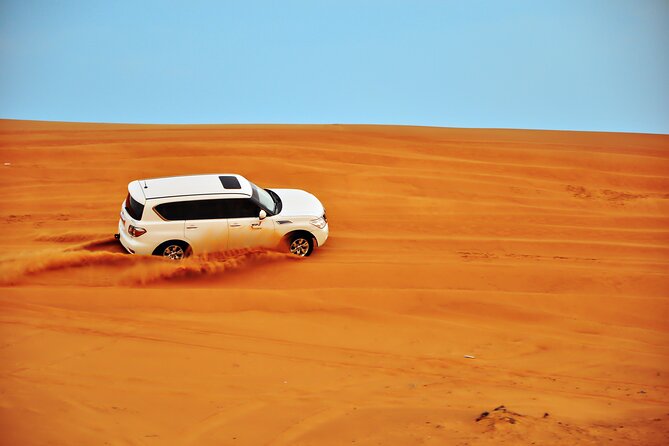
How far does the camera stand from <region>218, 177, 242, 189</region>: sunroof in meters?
14.5

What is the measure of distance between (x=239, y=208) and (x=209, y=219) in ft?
1.97

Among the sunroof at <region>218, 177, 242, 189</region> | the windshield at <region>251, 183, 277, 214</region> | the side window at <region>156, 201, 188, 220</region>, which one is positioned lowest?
the side window at <region>156, 201, 188, 220</region>

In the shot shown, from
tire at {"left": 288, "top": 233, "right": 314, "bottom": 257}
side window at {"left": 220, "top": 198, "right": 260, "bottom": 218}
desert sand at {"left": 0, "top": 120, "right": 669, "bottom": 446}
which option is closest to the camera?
desert sand at {"left": 0, "top": 120, "right": 669, "bottom": 446}

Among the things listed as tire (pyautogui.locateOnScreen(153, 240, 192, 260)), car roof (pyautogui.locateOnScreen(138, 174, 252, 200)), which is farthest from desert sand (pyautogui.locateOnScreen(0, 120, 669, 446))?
car roof (pyautogui.locateOnScreen(138, 174, 252, 200))

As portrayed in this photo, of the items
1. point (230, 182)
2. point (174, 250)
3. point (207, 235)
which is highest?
point (230, 182)

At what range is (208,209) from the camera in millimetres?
14203

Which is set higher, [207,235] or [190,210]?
[190,210]

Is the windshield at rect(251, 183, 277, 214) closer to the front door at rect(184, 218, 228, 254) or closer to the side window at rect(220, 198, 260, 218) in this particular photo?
the side window at rect(220, 198, 260, 218)

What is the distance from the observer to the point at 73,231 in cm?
1677

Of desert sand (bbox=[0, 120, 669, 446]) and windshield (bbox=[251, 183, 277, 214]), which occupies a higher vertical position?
windshield (bbox=[251, 183, 277, 214])

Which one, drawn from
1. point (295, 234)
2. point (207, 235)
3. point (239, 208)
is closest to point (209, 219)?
point (207, 235)

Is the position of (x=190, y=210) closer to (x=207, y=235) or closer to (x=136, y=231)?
(x=207, y=235)

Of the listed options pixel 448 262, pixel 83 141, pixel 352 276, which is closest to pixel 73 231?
pixel 352 276

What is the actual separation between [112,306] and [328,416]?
5224 mm
